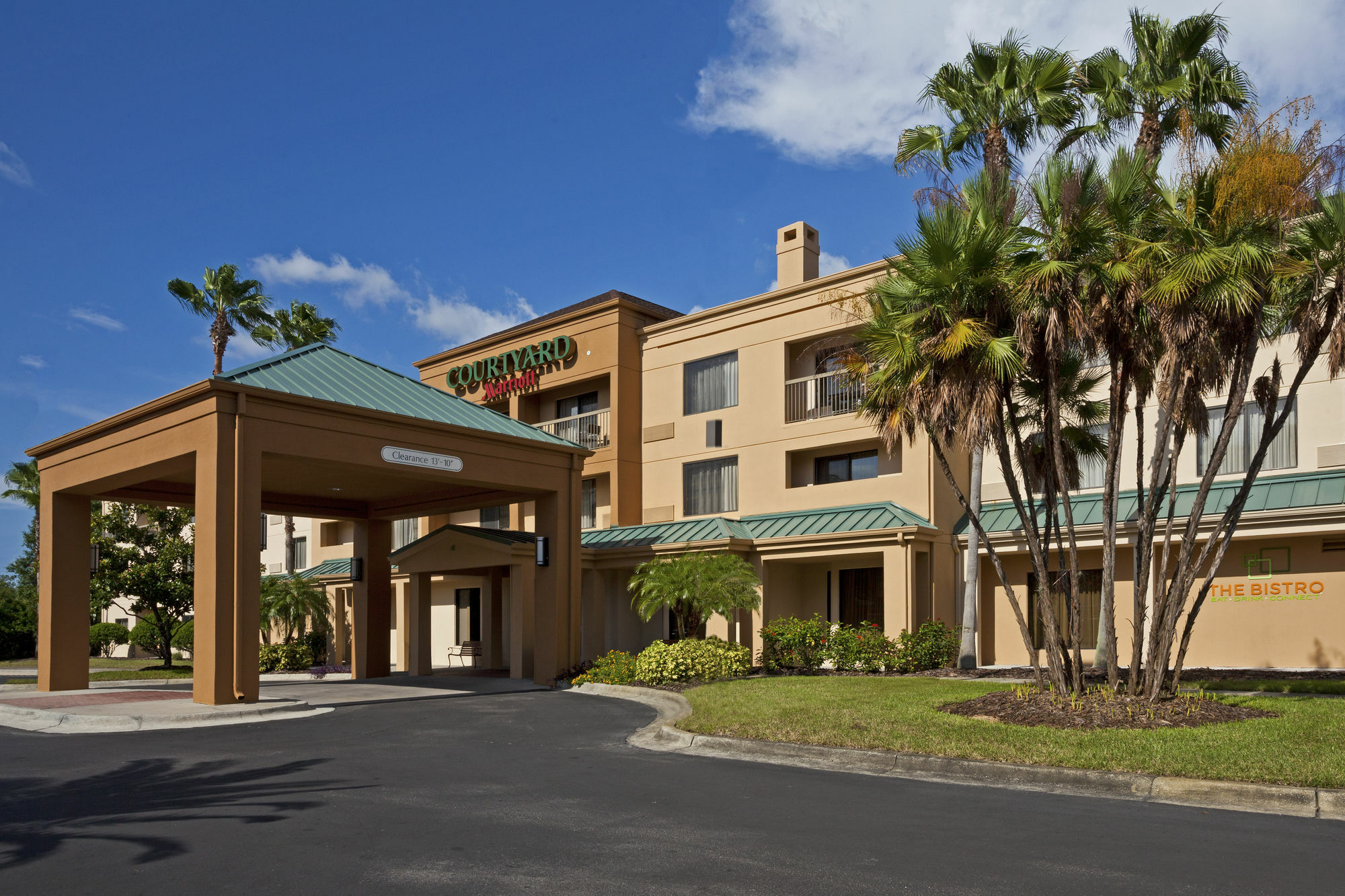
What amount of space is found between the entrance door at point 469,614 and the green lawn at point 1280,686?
2155cm

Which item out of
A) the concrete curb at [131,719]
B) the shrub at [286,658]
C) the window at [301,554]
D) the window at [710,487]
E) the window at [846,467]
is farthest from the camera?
the window at [301,554]

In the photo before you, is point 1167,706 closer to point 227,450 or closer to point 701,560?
point 701,560

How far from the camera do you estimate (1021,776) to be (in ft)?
32.6

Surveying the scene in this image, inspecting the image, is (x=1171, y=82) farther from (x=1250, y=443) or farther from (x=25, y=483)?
(x=25, y=483)

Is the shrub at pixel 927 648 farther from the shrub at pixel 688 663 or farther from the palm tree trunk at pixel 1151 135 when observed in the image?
the palm tree trunk at pixel 1151 135

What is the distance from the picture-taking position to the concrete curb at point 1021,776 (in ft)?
28.4

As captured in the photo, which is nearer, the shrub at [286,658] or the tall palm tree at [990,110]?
the tall palm tree at [990,110]

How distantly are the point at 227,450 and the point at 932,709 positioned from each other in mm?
11184

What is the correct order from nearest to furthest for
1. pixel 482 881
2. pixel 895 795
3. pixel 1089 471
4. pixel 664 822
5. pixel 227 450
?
pixel 482 881, pixel 664 822, pixel 895 795, pixel 227 450, pixel 1089 471

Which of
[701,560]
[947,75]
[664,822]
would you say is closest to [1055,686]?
[664,822]

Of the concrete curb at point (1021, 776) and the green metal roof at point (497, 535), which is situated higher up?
the green metal roof at point (497, 535)

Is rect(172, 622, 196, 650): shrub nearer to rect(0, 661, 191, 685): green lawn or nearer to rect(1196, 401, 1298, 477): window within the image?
rect(0, 661, 191, 685): green lawn

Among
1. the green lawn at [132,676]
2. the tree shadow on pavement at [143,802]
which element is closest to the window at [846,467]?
the tree shadow on pavement at [143,802]

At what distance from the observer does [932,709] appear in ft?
46.0
